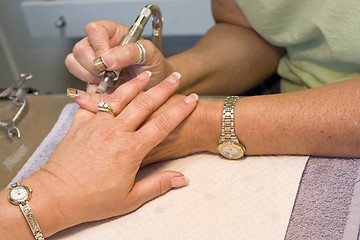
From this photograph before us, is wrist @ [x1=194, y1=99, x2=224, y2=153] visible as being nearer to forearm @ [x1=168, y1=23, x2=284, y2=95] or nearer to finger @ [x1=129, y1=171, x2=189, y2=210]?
finger @ [x1=129, y1=171, x2=189, y2=210]

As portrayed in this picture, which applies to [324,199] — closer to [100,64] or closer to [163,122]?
[163,122]

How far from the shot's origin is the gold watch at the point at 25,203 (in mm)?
582

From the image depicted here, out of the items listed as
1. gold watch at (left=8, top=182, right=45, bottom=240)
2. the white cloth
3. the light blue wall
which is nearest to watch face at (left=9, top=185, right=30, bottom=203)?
gold watch at (left=8, top=182, right=45, bottom=240)

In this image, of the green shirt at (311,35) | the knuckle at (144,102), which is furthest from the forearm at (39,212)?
the green shirt at (311,35)

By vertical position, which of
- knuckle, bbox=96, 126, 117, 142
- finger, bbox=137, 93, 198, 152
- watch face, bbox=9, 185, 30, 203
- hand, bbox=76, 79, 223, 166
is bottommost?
hand, bbox=76, 79, 223, 166

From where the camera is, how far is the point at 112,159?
63 cm

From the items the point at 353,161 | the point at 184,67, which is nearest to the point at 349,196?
the point at 353,161

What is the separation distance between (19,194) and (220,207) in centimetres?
35

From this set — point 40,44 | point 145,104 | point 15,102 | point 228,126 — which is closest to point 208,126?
point 228,126

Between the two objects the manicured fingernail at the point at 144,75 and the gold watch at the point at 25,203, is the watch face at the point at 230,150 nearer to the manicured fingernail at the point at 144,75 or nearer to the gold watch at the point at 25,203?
the manicured fingernail at the point at 144,75

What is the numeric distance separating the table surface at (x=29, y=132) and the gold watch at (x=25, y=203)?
0.53 feet

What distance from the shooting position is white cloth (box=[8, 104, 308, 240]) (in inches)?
24.0

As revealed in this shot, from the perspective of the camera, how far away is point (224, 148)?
739 millimetres

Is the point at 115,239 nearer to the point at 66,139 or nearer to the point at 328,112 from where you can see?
the point at 66,139
